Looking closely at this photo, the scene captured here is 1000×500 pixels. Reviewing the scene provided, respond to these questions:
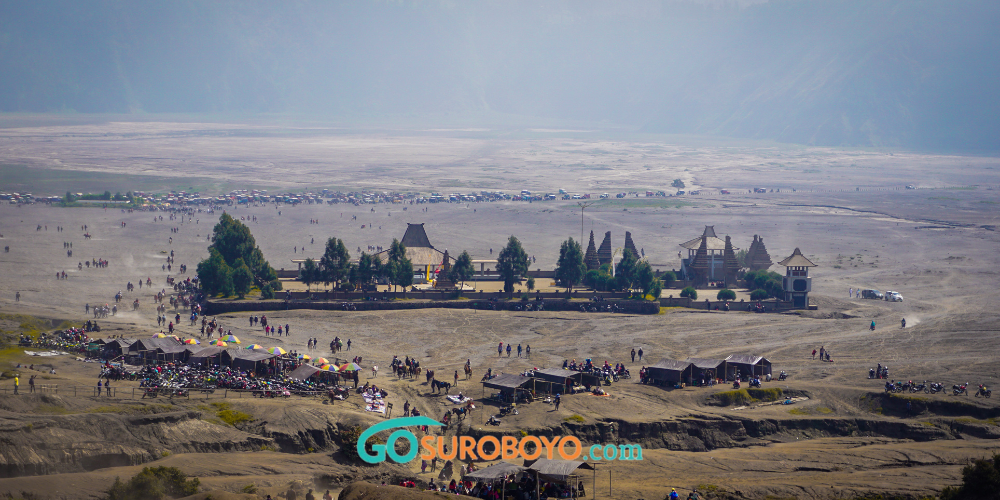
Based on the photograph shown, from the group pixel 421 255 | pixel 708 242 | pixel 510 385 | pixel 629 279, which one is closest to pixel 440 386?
pixel 510 385

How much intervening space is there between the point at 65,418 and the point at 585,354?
27.0 meters

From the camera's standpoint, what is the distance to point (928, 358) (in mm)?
46906

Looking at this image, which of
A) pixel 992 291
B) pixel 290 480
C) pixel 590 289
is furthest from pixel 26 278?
pixel 992 291

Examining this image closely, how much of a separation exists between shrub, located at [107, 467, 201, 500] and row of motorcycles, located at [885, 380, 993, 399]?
95.2 ft

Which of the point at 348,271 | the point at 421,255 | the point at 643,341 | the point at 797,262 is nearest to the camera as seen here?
the point at 643,341

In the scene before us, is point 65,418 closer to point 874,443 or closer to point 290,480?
point 290,480

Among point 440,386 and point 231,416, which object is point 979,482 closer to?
point 440,386

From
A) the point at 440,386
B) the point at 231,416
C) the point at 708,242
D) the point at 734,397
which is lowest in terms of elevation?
the point at 231,416

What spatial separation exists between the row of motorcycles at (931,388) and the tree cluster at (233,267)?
36693 millimetres

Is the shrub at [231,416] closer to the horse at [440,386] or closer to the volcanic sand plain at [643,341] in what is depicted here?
the volcanic sand plain at [643,341]

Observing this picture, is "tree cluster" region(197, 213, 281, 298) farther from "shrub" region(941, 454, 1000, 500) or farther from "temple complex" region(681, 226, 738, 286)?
"shrub" region(941, 454, 1000, 500)

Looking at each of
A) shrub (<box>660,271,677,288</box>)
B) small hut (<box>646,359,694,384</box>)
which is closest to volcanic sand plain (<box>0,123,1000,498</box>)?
small hut (<box>646,359,694,384</box>)

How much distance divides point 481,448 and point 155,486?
448 inches

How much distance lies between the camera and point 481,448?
1262 inches
